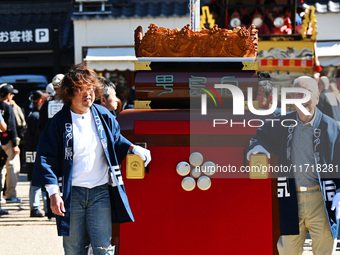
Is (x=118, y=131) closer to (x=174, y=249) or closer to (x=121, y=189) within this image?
(x=121, y=189)

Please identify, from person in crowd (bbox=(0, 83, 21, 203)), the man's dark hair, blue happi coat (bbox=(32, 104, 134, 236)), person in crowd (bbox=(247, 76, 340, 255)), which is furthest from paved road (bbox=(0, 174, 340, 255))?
blue happi coat (bbox=(32, 104, 134, 236))

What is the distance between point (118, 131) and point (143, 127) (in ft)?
0.90

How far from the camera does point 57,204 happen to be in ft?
13.7

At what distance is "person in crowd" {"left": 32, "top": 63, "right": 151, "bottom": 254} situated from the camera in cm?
432

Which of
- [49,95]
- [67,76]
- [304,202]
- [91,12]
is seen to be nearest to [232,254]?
[304,202]

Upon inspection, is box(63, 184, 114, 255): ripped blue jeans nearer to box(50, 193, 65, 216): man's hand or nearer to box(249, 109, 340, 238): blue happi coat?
box(50, 193, 65, 216): man's hand

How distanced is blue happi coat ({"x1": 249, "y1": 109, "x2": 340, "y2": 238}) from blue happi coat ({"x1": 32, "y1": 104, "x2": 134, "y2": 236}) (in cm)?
102

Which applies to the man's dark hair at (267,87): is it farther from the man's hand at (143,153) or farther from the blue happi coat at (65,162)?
the blue happi coat at (65,162)

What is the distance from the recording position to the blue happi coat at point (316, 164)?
15.2 feet

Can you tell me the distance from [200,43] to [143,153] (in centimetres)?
113

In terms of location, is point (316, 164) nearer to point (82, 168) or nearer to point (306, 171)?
point (306, 171)

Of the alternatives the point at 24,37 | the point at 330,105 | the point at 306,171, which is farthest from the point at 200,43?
the point at 24,37

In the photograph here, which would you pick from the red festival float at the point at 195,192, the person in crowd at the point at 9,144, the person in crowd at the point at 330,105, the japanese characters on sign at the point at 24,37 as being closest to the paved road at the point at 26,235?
the person in crowd at the point at 9,144

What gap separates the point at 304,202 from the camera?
4727mm
